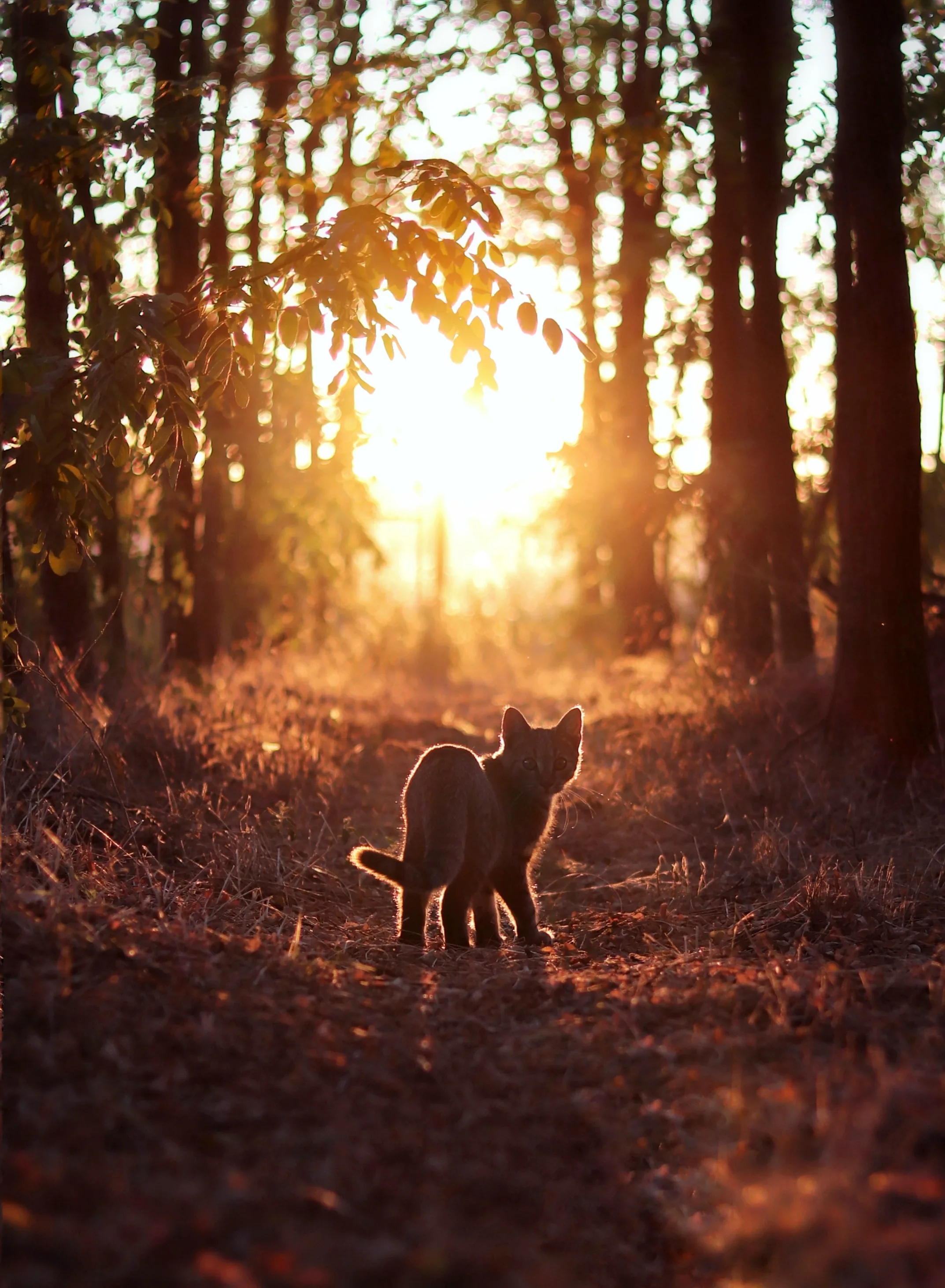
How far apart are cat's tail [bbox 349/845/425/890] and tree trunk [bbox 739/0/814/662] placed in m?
6.97

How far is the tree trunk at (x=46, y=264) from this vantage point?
6.55m

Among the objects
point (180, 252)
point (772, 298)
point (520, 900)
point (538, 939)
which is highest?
point (180, 252)

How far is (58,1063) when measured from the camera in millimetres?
3236

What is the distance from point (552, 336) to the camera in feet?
15.5

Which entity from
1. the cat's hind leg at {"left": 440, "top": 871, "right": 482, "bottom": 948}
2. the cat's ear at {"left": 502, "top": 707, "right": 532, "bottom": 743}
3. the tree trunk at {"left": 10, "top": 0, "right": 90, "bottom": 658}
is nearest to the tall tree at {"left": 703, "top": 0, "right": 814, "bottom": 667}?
the cat's ear at {"left": 502, "top": 707, "right": 532, "bottom": 743}

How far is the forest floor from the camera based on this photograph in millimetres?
2490

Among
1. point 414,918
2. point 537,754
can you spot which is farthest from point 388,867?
point 537,754

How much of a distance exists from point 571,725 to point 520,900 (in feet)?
4.14

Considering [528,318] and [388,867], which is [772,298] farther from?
[388,867]

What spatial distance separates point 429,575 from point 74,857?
27.7m

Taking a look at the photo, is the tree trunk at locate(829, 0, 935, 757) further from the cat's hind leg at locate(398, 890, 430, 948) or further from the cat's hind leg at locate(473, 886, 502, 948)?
the cat's hind leg at locate(398, 890, 430, 948)

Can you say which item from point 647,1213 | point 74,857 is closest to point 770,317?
point 74,857

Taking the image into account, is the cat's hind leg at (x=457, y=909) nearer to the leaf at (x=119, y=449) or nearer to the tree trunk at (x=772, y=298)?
the leaf at (x=119, y=449)

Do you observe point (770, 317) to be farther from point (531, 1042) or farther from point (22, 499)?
point (531, 1042)
